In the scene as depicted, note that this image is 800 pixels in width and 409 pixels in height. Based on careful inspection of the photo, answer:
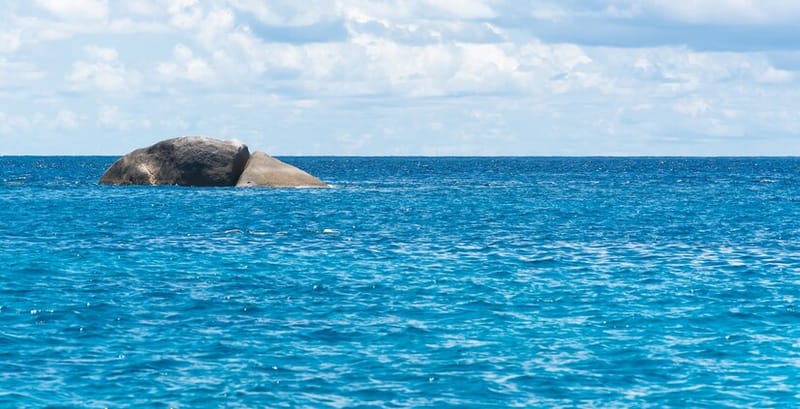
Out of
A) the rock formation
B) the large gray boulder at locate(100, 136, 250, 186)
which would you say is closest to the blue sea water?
the large gray boulder at locate(100, 136, 250, 186)

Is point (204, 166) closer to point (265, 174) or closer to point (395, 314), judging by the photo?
point (265, 174)

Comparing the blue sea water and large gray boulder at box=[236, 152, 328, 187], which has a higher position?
large gray boulder at box=[236, 152, 328, 187]

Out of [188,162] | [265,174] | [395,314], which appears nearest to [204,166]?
[188,162]

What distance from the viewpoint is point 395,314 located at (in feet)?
72.0

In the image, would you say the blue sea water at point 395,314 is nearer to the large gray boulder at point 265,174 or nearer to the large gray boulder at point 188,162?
the large gray boulder at point 188,162

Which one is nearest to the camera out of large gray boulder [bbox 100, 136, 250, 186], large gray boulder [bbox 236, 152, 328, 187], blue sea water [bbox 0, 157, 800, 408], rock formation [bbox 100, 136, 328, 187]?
blue sea water [bbox 0, 157, 800, 408]

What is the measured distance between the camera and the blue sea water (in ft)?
52.3

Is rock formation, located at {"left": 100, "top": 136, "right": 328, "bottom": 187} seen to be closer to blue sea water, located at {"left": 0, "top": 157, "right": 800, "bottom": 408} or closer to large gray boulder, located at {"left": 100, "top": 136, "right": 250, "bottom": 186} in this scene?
large gray boulder, located at {"left": 100, "top": 136, "right": 250, "bottom": 186}

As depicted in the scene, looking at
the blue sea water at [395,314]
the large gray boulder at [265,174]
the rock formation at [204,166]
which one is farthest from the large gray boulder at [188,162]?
the blue sea water at [395,314]

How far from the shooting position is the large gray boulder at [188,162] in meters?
65.8

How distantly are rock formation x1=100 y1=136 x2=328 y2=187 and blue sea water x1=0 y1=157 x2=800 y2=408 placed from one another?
22.0 metres

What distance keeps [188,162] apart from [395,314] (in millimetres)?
48011

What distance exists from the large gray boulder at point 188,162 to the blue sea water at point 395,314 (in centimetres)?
2182

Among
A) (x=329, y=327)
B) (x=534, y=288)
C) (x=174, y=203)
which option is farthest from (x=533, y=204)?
(x=329, y=327)
